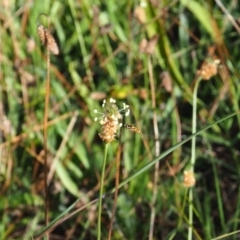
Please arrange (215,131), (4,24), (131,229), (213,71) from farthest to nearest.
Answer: (4,24) < (215,131) < (131,229) < (213,71)

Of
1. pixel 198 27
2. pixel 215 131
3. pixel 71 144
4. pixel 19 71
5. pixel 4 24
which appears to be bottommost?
pixel 215 131

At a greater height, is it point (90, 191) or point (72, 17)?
point (72, 17)

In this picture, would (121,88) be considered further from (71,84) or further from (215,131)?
(215,131)

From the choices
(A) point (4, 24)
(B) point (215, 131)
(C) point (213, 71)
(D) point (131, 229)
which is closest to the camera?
(C) point (213, 71)

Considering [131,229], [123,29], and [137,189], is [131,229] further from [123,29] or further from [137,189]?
[123,29]

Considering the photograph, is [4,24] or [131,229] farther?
[4,24]

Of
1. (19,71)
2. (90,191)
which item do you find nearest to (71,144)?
(90,191)

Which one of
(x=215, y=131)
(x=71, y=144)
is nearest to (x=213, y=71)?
(x=215, y=131)
